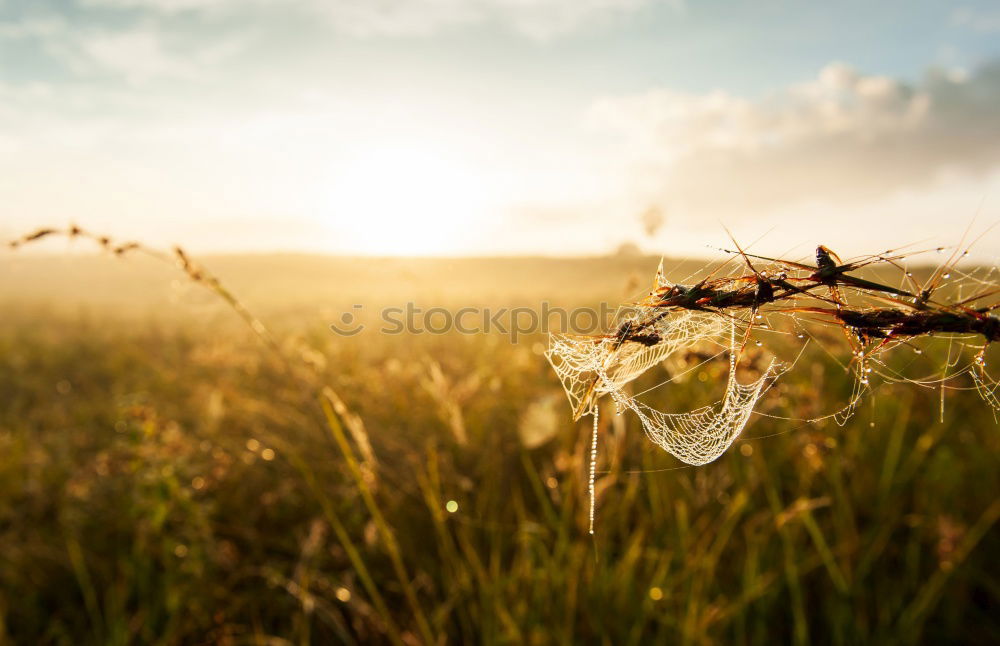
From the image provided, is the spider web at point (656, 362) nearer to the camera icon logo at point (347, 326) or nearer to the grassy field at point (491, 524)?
the grassy field at point (491, 524)

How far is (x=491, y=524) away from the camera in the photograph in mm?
2742

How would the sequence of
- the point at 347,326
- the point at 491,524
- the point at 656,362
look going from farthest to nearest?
the point at 347,326, the point at 491,524, the point at 656,362

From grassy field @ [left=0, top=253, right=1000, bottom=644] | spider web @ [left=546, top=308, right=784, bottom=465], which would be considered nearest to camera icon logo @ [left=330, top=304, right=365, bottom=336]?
grassy field @ [left=0, top=253, right=1000, bottom=644]

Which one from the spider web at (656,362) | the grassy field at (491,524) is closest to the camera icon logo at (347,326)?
the grassy field at (491,524)

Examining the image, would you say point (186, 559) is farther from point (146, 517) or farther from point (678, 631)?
point (678, 631)

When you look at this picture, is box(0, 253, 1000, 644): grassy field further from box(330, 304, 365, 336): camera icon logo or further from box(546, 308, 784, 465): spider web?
box(330, 304, 365, 336): camera icon logo

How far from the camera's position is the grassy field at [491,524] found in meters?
2.35

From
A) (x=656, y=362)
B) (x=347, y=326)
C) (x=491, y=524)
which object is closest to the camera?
(x=656, y=362)

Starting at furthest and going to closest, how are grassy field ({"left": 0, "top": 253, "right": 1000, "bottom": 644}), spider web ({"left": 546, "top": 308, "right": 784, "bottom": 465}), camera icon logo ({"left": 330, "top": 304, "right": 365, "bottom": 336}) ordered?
camera icon logo ({"left": 330, "top": 304, "right": 365, "bottom": 336}) → grassy field ({"left": 0, "top": 253, "right": 1000, "bottom": 644}) → spider web ({"left": 546, "top": 308, "right": 784, "bottom": 465})

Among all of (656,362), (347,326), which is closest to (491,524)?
(656,362)

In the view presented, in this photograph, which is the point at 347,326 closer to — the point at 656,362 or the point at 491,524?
the point at 491,524

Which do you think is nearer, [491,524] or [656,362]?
[656,362]

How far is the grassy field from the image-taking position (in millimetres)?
2352

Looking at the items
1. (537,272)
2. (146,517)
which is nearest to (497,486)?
(146,517)
